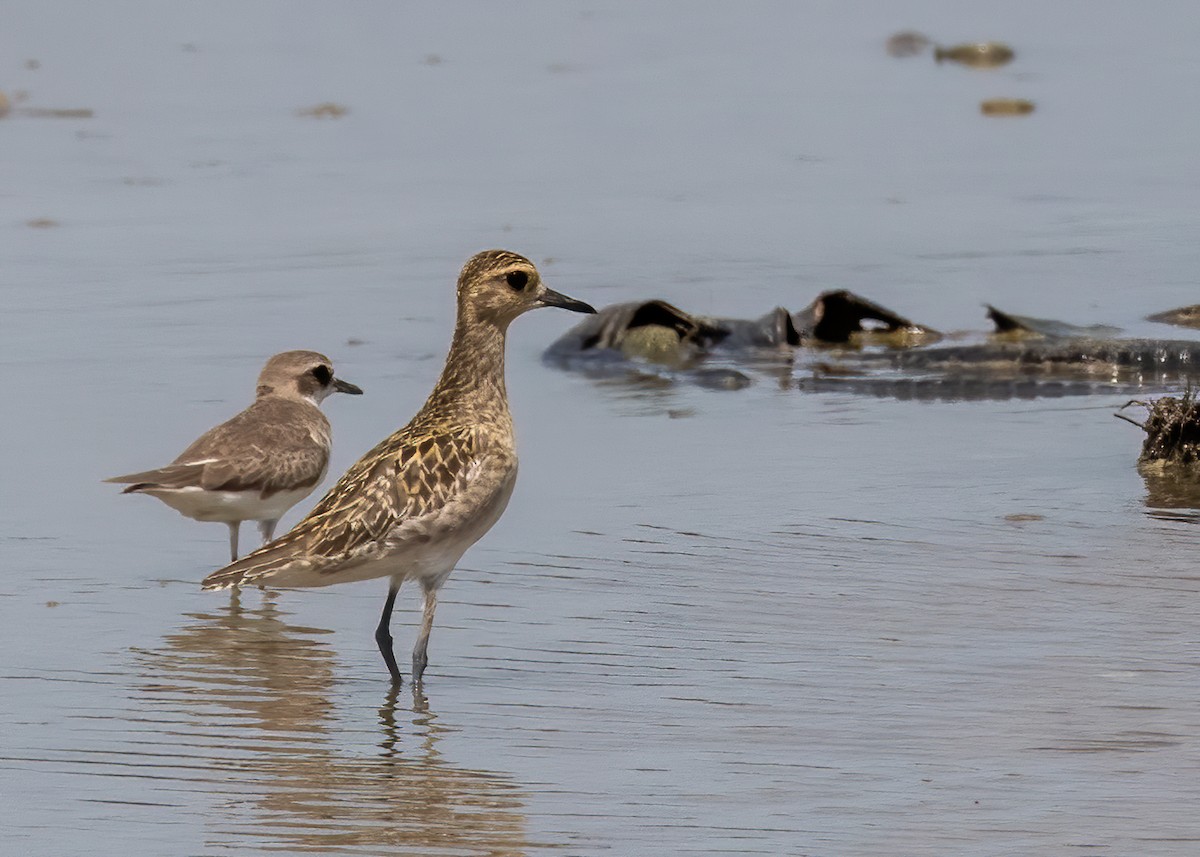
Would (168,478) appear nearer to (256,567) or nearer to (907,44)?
(256,567)

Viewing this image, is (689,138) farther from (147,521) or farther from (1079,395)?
(147,521)

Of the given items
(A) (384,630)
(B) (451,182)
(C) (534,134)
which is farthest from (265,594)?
(C) (534,134)

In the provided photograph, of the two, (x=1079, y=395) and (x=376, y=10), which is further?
(x=376, y=10)

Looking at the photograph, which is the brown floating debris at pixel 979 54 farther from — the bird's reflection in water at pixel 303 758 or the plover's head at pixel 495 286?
the bird's reflection in water at pixel 303 758

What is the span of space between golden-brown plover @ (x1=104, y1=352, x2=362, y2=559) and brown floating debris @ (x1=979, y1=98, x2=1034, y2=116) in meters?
12.2

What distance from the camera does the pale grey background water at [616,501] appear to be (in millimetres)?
6840

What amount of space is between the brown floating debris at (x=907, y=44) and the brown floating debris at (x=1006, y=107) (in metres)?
3.31

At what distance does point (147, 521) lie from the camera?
10.3 metres

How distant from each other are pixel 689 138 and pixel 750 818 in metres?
14.0

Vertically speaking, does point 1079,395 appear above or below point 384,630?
above

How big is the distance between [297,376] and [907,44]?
15.9 metres

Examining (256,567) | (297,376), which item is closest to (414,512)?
(256,567)

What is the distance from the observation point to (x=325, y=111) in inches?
829

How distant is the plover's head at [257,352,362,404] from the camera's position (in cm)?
1079
